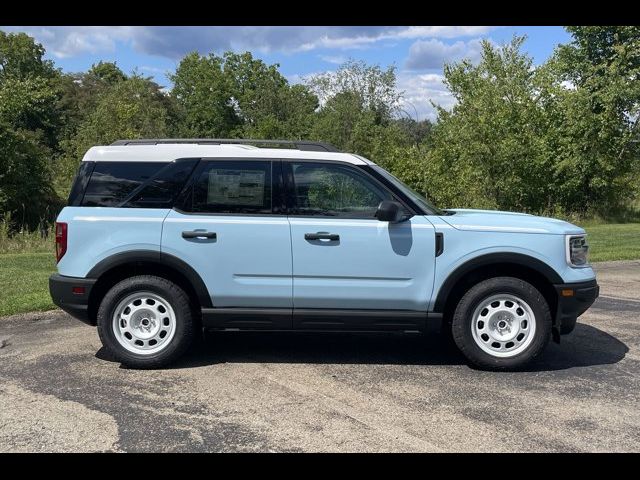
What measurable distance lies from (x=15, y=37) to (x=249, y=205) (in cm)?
6006

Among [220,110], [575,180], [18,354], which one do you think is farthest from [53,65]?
[18,354]

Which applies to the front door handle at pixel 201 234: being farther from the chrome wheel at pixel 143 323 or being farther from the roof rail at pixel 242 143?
the roof rail at pixel 242 143

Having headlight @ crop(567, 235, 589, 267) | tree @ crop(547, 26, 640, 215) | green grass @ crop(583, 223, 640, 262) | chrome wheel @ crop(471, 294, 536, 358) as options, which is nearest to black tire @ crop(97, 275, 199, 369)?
chrome wheel @ crop(471, 294, 536, 358)

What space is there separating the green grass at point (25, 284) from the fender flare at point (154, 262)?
9.79 ft

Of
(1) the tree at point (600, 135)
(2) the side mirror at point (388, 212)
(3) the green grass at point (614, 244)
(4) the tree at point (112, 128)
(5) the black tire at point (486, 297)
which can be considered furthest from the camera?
(4) the tree at point (112, 128)

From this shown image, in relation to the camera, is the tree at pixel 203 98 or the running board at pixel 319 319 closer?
the running board at pixel 319 319

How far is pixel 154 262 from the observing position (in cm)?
552

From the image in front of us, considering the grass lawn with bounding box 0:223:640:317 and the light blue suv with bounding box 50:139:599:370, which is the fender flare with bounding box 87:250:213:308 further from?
the grass lawn with bounding box 0:223:640:317

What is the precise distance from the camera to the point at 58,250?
562 centimetres

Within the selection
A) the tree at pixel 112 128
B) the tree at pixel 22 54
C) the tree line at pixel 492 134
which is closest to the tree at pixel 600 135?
the tree line at pixel 492 134

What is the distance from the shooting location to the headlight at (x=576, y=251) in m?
5.51

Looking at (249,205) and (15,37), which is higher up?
(15,37)

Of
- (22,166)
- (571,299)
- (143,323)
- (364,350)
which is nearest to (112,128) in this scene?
(22,166)
